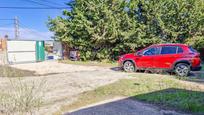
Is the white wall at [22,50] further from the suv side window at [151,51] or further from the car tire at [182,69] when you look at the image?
the car tire at [182,69]

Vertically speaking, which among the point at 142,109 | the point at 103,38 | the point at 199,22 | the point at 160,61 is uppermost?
the point at 199,22

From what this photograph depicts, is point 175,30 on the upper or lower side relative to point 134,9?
lower

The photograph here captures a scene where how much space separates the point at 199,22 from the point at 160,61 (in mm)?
→ 10412

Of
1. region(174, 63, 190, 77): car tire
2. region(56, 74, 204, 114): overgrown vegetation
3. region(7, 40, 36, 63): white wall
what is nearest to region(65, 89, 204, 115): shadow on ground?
region(56, 74, 204, 114): overgrown vegetation

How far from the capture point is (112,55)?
22344mm

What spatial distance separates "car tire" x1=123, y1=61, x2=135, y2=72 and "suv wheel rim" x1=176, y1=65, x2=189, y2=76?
8.13 feet

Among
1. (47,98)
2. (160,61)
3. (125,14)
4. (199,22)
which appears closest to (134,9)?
(125,14)

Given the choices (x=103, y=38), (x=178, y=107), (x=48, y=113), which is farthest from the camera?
(x=103, y=38)

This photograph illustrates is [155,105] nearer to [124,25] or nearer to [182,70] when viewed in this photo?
[182,70]

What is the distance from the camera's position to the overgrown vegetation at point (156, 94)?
663cm

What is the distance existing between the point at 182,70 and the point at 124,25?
9084mm

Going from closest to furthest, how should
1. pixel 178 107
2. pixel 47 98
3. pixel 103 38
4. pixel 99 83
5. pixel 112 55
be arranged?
1. pixel 178 107
2. pixel 47 98
3. pixel 99 83
4. pixel 103 38
5. pixel 112 55

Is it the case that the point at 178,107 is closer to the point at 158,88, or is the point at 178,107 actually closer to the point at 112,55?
the point at 158,88

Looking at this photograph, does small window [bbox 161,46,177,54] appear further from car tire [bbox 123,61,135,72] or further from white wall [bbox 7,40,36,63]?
white wall [bbox 7,40,36,63]
